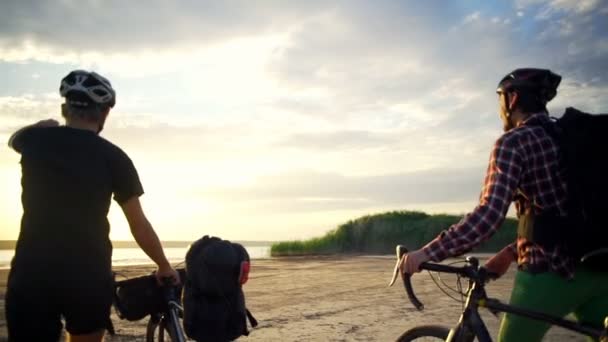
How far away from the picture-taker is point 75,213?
7.99ft

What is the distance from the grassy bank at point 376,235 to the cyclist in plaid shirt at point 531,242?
84.6 feet

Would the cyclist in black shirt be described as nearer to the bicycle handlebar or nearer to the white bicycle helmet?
the white bicycle helmet

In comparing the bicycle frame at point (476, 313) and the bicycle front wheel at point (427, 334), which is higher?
the bicycle frame at point (476, 313)

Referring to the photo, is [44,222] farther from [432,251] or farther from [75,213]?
[432,251]

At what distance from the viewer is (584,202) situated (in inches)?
91.2

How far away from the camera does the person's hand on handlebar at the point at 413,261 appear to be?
8.24ft

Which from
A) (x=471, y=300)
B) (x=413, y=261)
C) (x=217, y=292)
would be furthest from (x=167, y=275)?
(x=471, y=300)

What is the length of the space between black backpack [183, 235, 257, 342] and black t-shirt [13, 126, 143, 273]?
51 cm

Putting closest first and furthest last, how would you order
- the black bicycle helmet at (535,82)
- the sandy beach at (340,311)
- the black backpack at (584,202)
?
1. the black backpack at (584,202)
2. the black bicycle helmet at (535,82)
3. the sandy beach at (340,311)

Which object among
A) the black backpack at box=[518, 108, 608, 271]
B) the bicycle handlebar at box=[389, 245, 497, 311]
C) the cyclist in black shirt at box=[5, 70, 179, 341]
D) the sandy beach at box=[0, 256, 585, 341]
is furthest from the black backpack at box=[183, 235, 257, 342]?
the sandy beach at box=[0, 256, 585, 341]

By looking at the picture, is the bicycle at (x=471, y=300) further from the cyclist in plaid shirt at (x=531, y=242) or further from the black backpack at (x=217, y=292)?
the black backpack at (x=217, y=292)

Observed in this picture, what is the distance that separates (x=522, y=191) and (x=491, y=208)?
19 cm

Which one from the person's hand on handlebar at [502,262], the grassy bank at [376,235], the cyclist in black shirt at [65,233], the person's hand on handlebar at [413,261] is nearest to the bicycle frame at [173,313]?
the cyclist in black shirt at [65,233]

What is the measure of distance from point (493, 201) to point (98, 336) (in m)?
2.00
